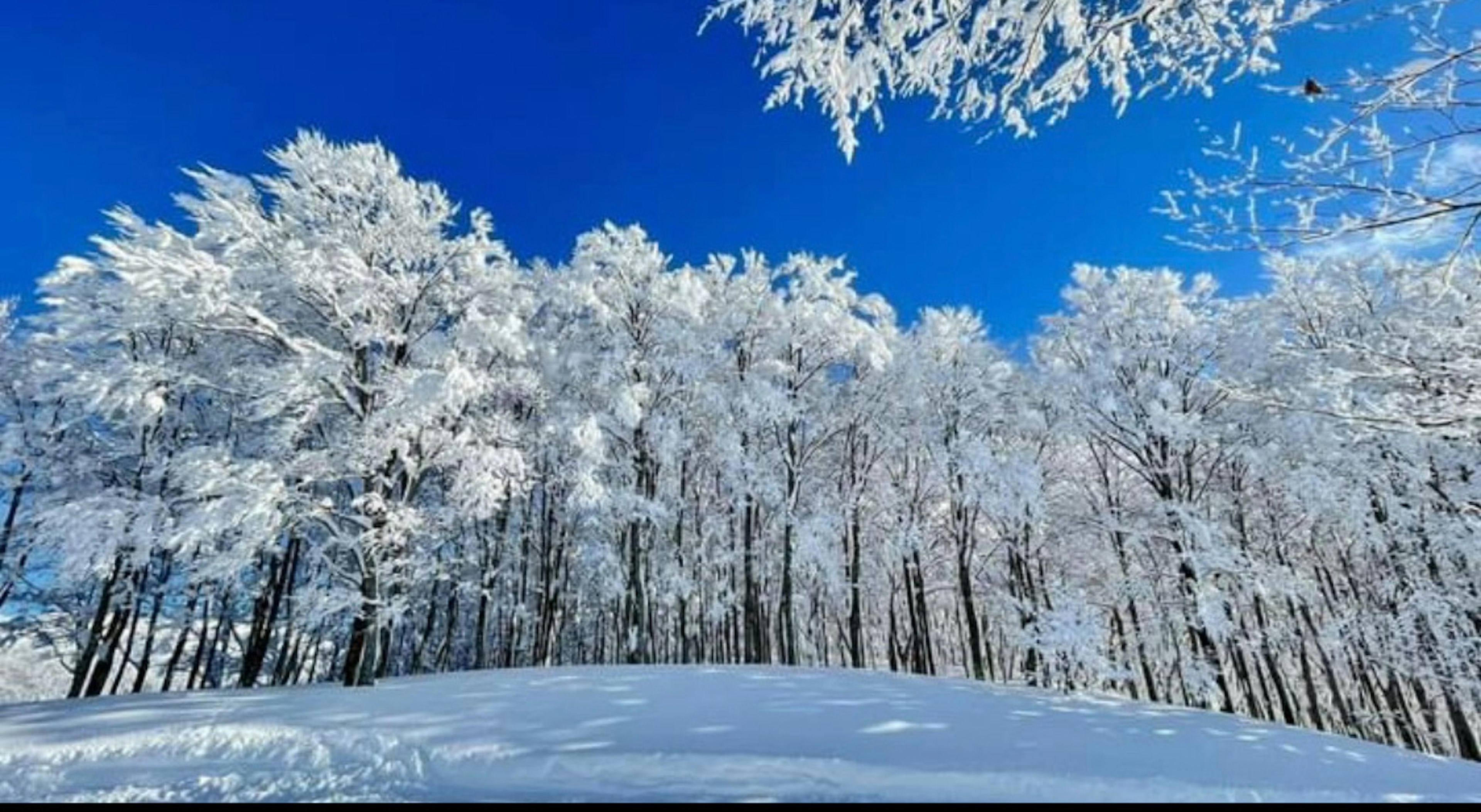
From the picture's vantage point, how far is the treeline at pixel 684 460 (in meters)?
9.30

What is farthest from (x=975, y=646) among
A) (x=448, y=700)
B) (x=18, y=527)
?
(x=18, y=527)

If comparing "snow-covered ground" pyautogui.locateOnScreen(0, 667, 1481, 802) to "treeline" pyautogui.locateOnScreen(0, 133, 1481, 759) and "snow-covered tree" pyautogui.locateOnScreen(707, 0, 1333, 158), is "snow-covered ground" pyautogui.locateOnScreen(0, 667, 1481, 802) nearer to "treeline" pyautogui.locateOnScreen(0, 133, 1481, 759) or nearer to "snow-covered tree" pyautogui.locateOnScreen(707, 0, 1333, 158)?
"treeline" pyautogui.locateOnScreen(0, 133, 1481, 759)

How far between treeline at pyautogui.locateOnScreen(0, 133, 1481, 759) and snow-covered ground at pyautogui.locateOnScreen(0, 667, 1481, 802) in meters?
2.22

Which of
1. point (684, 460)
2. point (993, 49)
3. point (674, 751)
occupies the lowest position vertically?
point (674, 751)

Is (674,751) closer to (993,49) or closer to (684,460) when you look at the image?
(993,49)

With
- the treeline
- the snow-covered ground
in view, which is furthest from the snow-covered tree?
the snow-covered ground

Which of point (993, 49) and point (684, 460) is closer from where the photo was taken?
point (993, 49)

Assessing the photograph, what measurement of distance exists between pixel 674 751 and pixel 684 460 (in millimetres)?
10560

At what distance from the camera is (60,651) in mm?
13617

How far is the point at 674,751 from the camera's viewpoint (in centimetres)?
593

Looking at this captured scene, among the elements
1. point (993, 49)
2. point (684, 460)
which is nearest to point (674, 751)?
point (993, 49)

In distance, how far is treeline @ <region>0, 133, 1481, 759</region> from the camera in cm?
930

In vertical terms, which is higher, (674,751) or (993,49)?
(993,49)

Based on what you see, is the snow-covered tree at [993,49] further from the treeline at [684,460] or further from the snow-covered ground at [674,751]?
the snow-covered ground at [674,751]
